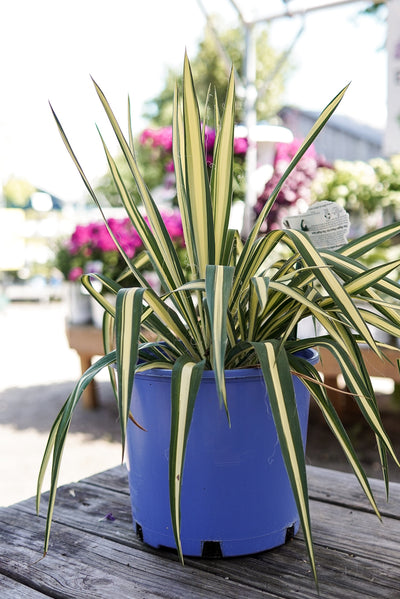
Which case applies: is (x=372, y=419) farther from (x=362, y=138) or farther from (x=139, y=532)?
(x=362, y=138)

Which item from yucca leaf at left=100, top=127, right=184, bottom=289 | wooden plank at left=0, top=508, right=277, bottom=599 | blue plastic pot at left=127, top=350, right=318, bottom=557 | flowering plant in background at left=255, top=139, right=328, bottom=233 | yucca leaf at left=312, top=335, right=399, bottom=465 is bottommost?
wooden plank at left=0, top=508, right=277, bottom=599

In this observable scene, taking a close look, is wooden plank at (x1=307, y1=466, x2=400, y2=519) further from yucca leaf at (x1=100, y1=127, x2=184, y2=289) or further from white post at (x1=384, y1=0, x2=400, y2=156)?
white post at (x1=384, y1=0, x2=400, y2=156)

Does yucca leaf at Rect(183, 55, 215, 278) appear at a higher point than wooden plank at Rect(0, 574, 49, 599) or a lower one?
higher

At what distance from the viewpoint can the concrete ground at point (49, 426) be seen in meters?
2.09

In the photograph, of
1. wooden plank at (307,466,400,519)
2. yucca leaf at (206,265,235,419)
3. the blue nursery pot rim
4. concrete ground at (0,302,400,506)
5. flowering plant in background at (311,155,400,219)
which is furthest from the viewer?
flowering plant in background at (311,155,400,219)

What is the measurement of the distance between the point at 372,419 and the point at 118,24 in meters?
12.7

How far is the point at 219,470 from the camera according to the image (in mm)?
607

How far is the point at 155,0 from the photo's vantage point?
361 inches

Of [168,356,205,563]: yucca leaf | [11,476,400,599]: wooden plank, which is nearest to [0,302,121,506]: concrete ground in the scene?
[11,476,400,599]: wooden plank

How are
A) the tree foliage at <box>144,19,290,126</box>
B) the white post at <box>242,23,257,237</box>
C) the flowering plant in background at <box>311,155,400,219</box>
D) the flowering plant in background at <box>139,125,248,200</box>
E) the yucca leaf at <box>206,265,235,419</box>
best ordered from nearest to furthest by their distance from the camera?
the yucca leaf at <box>206,265,235,419</box>, the white post at <box>242,23,257,237</box>, the flowering plant in background at <box>139,125,248,200</box>, the flowering plant in background at <box>311,155,400,219</box>, the tree foliage at <box>144,19,290,126</box>

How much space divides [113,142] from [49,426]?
5.14 ft

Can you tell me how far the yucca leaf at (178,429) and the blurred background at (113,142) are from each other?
10.9 inches

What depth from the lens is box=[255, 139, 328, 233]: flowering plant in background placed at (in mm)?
2422

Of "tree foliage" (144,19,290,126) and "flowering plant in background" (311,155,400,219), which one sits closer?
"flowering plant in background" (311,155,400,219)
